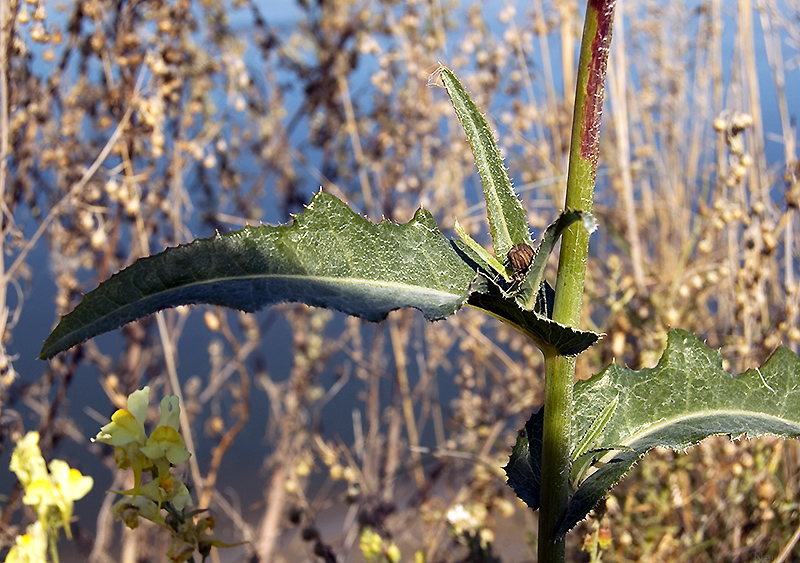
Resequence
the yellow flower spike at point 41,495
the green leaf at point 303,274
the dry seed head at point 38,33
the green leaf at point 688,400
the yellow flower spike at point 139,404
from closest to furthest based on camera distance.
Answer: the green leaf at point 303,274, the green leaf at point 688,400, the yellow flower spike at point 139,404, the yellow flower spike at point 41,495, the dry seed head at point 38,33

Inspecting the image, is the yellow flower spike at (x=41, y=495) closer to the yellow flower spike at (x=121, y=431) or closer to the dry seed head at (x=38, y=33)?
the yellow flower spike at (x=121, y=431)

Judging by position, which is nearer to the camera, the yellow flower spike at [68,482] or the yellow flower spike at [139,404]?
the yellow flower spike at [139,404]

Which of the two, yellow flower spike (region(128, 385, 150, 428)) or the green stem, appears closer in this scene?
the green stem

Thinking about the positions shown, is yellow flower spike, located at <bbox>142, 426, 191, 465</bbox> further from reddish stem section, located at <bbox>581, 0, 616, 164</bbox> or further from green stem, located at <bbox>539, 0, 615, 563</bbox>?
reddish stem section, located at <bbox>581, 0, 616, 164</bbox>

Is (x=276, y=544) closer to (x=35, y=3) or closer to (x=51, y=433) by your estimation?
(x=51, y=433)

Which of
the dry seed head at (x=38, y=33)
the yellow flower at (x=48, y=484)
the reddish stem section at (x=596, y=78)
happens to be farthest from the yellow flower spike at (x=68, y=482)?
the dry seed head at (x=38, y=33)

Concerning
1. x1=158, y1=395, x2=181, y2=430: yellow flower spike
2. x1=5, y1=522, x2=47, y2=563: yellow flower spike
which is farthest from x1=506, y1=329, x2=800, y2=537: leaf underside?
x1=5, y1=522, x2=47, y2=563: yellow flower spike
